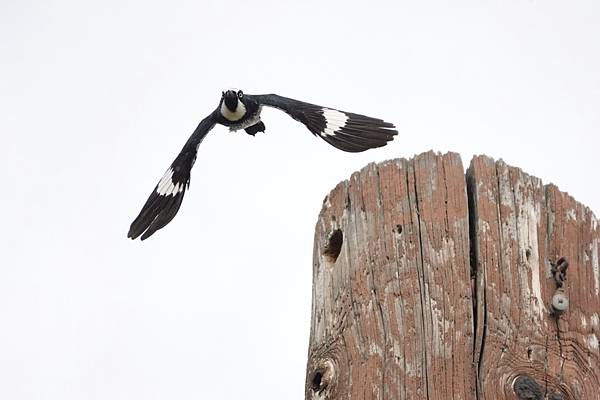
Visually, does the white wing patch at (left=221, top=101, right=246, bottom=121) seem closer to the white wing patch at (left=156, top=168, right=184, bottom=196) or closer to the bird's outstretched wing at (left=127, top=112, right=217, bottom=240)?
the bird's outstretched wing at (left=127, top=112, right=217, bottom=240)

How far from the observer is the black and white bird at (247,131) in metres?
5.02

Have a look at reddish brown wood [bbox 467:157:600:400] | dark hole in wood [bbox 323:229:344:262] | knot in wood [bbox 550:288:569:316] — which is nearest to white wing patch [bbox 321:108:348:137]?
dark hole in wood [bbox 323:229:344:262]

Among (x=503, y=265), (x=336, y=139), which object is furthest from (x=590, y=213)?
(x=336, y=139)

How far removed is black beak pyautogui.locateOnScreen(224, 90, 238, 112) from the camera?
7153mm

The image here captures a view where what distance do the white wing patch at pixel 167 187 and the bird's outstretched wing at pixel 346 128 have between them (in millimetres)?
979

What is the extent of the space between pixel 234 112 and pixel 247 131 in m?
0.61

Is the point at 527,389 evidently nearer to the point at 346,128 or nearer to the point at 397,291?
the point at 397,291

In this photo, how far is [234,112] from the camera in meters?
7.22

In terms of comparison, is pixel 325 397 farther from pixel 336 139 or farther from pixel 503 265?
pixel 336 139

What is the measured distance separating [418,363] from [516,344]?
0.32 metres

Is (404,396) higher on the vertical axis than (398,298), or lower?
lower

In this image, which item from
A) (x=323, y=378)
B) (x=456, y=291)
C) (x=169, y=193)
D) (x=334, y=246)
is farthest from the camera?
(x=169, y=193)

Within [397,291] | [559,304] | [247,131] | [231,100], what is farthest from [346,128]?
[247,131]

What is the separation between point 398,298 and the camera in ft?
10.6
